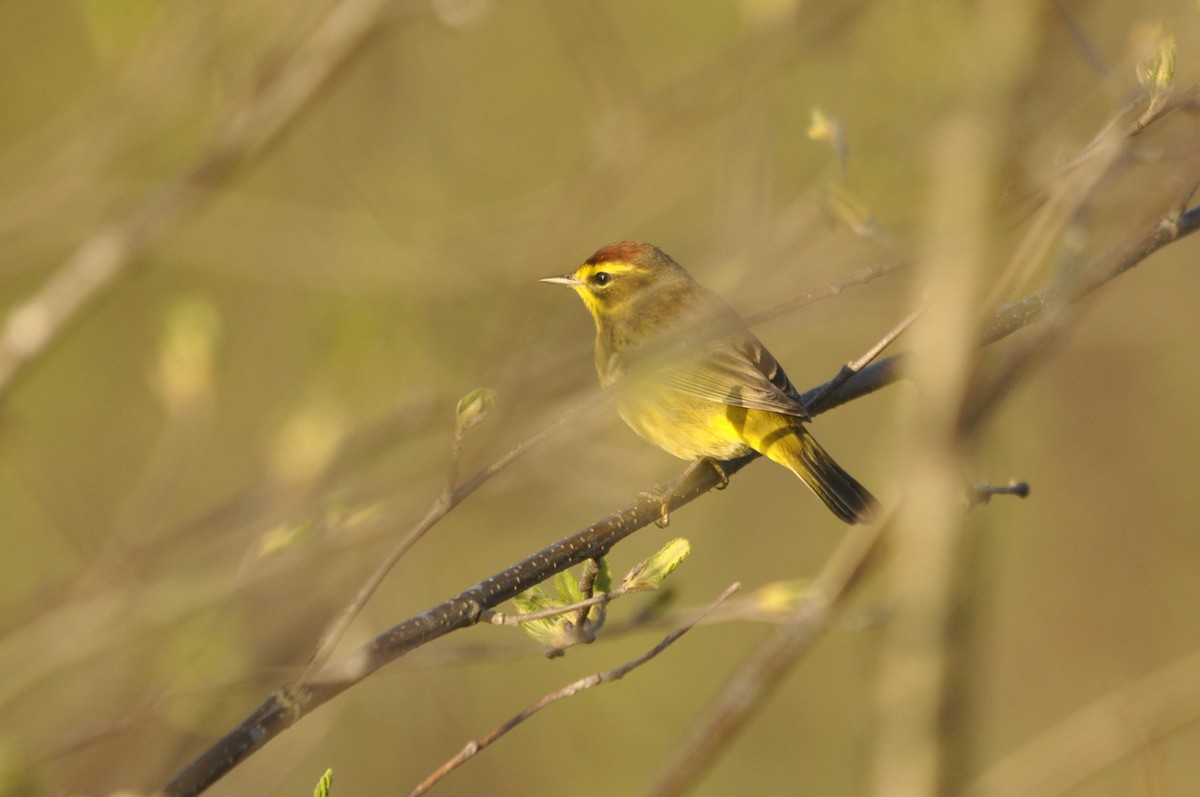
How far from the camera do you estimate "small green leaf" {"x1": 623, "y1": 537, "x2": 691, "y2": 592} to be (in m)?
2.52

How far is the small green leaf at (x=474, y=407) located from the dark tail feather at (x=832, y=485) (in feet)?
7.62

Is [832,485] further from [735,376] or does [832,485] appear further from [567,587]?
[567,587]

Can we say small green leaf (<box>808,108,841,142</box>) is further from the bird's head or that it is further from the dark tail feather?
the bird's head

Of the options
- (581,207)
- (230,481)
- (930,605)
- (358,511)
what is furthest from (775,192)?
(930,605)

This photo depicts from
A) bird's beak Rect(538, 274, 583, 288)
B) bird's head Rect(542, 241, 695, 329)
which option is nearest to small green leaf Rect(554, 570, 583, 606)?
bird's beak Rect(538, 274, 583, 288)

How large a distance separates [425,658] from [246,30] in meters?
3.11

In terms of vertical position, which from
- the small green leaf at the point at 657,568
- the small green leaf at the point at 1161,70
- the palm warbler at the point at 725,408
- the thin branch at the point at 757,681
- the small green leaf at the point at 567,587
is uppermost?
the palm warbler at the point at 725,408

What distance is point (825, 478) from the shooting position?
448 centimetres

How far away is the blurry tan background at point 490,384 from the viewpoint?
349 centimetres

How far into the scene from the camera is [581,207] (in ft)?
14.0

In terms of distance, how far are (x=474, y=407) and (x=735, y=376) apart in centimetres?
229

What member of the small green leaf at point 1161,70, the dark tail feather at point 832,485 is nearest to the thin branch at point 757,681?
the small green leaf at point 1161,70

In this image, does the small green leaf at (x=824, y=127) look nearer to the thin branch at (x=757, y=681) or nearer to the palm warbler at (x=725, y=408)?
the palm warbler at (x=725, y=408)

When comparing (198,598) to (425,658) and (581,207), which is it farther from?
(581,207)
